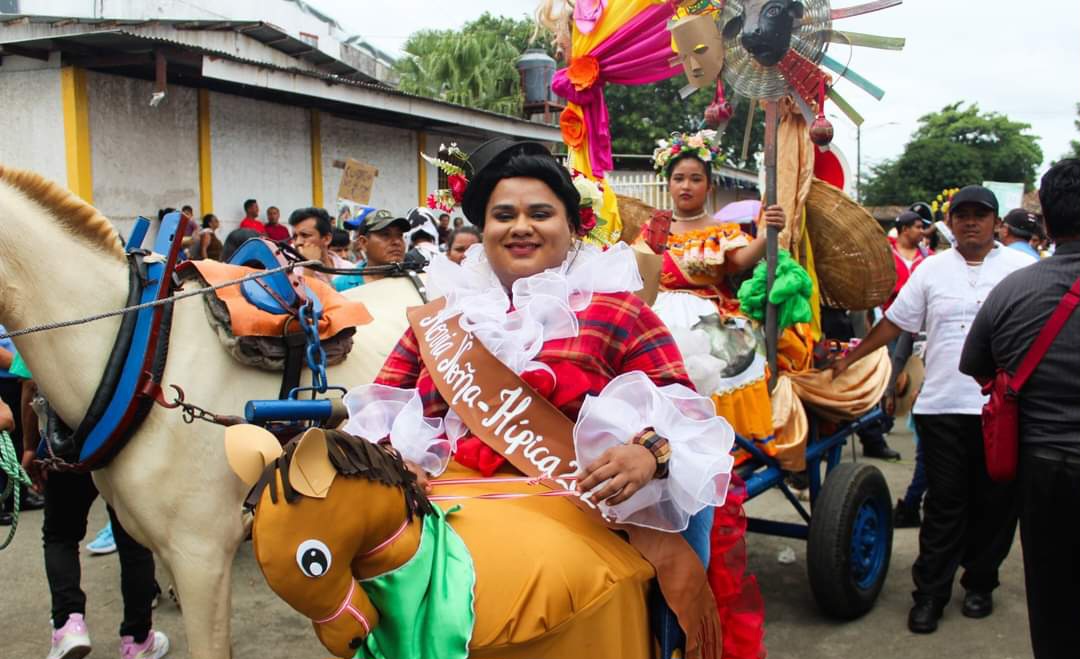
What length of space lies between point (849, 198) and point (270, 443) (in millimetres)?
3433

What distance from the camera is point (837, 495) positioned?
13.8 ft

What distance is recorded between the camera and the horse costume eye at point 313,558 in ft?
4.70

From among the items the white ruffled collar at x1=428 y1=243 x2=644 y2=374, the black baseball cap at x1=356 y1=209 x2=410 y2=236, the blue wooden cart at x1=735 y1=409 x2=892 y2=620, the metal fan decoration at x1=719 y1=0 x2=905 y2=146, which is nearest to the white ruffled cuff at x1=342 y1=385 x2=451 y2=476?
the white ruffled collar at x1=428 y1=243 x2=644 y2=374

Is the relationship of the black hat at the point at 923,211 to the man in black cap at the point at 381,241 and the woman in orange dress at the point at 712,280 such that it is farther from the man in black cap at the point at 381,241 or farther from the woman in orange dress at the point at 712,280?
the man in black cap at the point at 381,241

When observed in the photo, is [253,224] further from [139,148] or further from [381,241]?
[381,241]

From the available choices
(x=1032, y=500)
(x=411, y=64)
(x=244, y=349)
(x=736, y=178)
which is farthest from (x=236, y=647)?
(x=411, y=64)

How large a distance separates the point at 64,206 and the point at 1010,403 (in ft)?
10.8

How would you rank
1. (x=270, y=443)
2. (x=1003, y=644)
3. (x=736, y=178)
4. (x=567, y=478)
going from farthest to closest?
1. (x=736, y=178)
2. (x=1003, y=644)
3. (x=567, y=478)
4. (x=270, y=443)

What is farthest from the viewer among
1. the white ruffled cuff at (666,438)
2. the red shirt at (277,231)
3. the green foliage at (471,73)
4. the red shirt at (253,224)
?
the green foliage at (471,73)

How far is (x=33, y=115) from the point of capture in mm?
10289

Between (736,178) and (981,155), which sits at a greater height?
(981,155)

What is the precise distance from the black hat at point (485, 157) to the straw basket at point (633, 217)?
7.43 ft

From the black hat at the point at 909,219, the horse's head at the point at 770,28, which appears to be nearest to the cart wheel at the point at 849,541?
the horse's head at the point at 770,28

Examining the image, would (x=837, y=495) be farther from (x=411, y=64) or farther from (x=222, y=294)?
(x=411, y=64)
